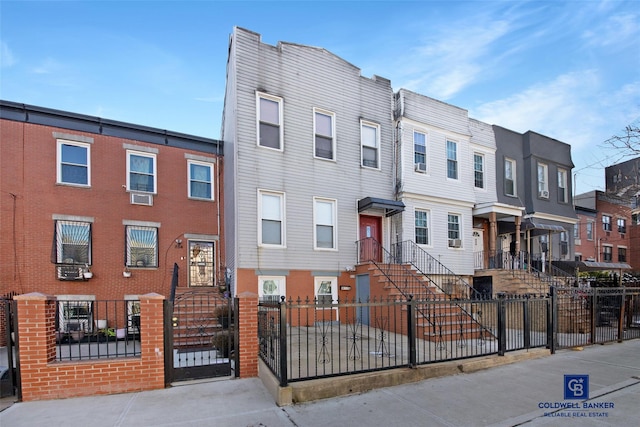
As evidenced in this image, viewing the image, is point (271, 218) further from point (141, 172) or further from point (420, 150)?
point (420, 150)

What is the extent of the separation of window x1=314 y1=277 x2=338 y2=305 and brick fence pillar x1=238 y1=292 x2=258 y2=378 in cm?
572

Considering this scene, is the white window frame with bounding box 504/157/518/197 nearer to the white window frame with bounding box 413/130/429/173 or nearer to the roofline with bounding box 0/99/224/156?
the white window frame with bounding box 413/130/429/173

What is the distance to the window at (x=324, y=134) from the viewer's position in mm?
13008

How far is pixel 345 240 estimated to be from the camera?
42.6 ft

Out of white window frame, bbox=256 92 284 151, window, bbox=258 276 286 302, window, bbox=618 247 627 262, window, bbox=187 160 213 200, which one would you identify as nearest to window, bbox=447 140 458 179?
white window frame, bbox=256 92 284 151

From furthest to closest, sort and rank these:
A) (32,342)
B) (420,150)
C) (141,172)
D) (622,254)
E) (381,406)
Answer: (622,254) → (420,150) → (141,172) → (32,342) → (381,406)

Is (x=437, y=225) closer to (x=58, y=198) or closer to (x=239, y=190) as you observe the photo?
(x=239, y=190)

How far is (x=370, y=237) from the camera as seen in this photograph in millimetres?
13461

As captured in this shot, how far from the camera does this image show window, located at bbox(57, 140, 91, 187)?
11969 mm

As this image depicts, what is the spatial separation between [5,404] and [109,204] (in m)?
8.09

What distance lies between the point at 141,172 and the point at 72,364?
28.4 ft

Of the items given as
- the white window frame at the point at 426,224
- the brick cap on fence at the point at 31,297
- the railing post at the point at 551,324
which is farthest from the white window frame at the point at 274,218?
the railing post at the point at 551,324

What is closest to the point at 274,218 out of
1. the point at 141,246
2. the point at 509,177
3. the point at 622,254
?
the point at 141,246

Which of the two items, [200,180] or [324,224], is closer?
[324,224]
